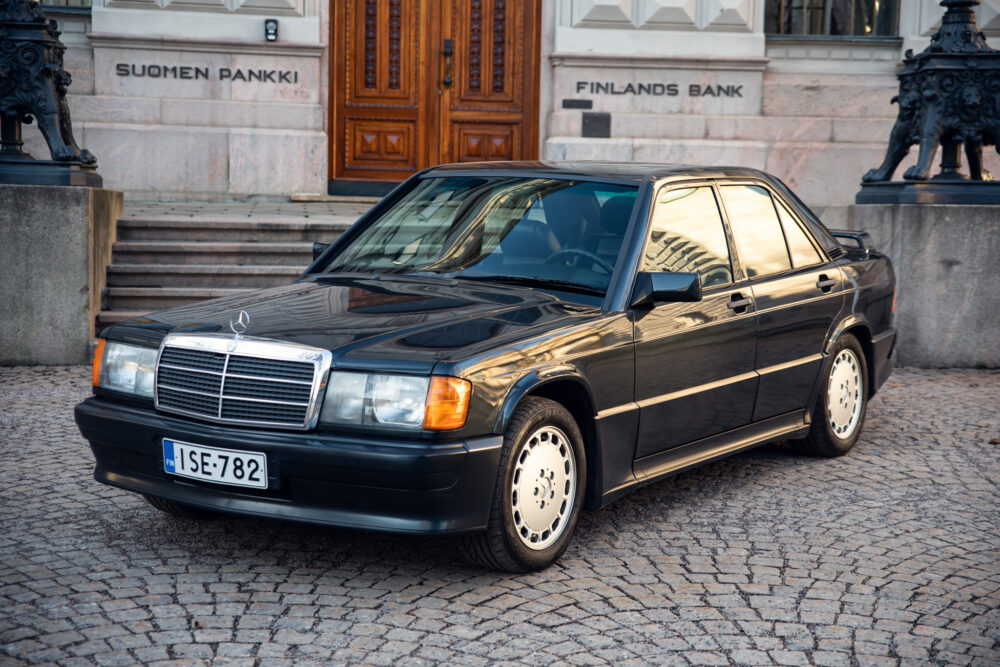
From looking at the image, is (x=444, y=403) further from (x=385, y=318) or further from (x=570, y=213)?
(x=570, y=213)

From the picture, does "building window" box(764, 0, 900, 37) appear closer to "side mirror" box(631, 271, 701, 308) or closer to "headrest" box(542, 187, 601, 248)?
"headrest" box(542, 187, 601, 248)

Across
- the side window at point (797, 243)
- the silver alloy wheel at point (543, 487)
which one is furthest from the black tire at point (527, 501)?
the side window at point (797, 243)

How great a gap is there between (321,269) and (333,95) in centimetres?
921

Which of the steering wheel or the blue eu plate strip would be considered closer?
the blue eu plate strip

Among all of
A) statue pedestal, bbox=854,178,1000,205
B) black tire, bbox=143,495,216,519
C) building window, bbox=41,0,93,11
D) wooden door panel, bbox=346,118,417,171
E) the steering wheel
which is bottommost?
black tire, bbox=143,495,216,519

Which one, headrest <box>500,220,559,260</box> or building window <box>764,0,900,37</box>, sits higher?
building window <box>764,0,900,37</box>

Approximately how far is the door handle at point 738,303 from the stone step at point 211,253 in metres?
5.36

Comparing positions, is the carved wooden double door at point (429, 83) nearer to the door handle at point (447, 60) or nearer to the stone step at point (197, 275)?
the door handle at point (447, 60)

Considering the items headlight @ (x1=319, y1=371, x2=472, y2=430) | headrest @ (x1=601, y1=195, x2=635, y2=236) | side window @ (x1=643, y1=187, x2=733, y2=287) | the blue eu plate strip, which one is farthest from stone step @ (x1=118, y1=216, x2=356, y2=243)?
headlight @ (x1=319, y1=371, x2=472, y2=430)

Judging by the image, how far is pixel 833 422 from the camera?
647 centimetres

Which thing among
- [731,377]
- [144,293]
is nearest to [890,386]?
[731,377]

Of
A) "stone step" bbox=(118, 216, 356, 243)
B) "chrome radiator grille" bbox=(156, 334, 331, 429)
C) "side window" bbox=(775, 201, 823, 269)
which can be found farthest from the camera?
"stone step" bbox=(118, 216, 356, 243)

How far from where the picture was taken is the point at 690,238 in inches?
211

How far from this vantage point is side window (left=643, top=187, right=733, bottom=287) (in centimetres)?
514
